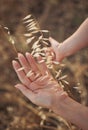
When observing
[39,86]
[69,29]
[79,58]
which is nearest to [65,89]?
[39,86]

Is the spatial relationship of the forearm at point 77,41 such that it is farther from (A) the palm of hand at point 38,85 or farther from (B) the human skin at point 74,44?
(A) the palm of hand at point 38,85

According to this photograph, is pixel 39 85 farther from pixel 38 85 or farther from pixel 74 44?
pixel 74 44

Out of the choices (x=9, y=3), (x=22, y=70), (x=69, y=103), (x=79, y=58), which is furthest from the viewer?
(x=9, y=3)

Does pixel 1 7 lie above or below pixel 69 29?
above

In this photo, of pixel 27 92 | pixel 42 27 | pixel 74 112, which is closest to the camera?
pixel 74 112

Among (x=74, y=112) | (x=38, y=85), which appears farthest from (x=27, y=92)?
(x=74, y=112)

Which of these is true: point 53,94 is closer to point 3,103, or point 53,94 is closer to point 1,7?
point 3,103
